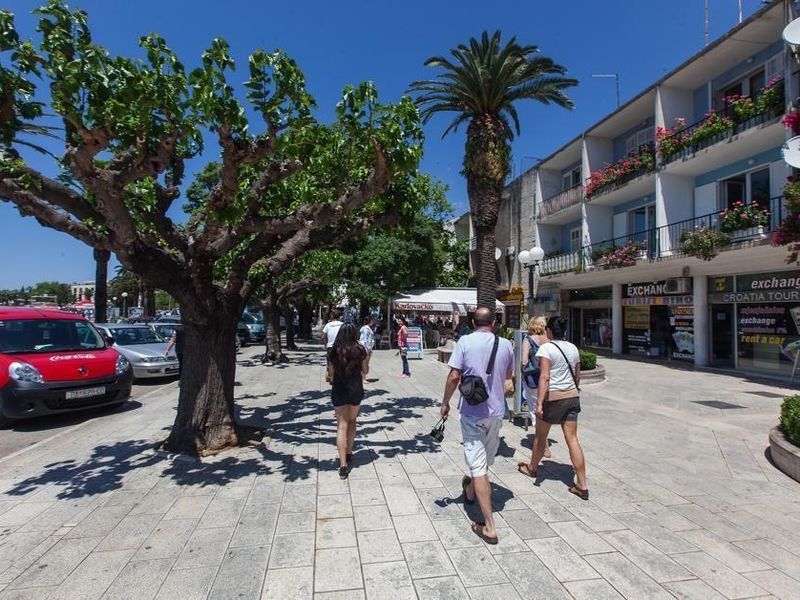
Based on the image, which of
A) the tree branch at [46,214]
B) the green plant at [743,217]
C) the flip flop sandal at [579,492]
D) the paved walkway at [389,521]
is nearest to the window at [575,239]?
the green plant at [743,217]

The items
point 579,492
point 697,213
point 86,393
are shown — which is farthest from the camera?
point 697,213

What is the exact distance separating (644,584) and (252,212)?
17.1 feet

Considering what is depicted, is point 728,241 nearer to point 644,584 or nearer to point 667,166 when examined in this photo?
point 667,166

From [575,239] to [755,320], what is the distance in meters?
10.3

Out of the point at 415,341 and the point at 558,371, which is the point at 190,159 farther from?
the point at 415,341

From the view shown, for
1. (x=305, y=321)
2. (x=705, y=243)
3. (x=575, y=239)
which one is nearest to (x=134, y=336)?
(x=705, y=243)

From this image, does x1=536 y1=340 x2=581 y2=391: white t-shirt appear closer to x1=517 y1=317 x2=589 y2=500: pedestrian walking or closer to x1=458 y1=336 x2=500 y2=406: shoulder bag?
x1=517 y1=317 x2=589 y2=500: pedestrian walking

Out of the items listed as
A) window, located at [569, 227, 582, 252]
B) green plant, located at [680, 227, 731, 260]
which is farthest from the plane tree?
window, located at [569, 227, 582, 252]

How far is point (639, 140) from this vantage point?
18.6 metres

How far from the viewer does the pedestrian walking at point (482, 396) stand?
3729mm

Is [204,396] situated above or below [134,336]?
below

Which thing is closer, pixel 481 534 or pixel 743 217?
pixel 481 534

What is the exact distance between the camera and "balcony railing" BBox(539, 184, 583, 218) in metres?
21.1

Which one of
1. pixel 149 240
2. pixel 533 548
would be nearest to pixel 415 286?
pixel 149 240
